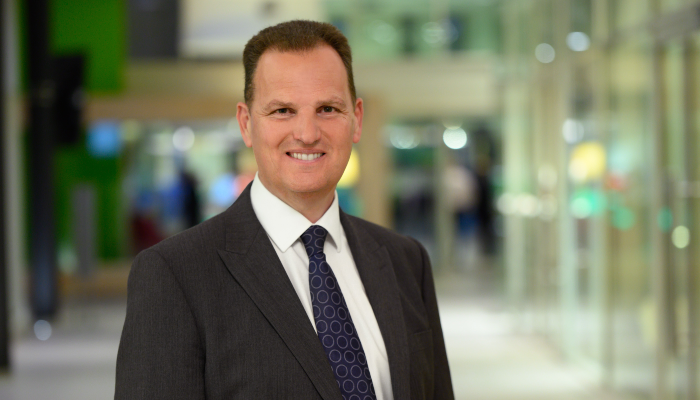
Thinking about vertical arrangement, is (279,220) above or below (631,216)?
below

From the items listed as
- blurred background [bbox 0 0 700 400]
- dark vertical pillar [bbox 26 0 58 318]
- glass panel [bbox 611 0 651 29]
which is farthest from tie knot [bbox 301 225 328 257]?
dark vertical pillar [bbox 26 0 58 318]

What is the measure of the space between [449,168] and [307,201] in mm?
13139

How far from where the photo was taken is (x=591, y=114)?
682 centimetres

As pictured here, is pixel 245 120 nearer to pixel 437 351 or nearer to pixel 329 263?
pixel 329 263

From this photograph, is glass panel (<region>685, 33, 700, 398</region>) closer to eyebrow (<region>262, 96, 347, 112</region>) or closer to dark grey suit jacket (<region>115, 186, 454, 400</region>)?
dark grey suit jacket (<region>115, 186, 454, 400</region>)

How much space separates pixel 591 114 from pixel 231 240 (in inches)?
233

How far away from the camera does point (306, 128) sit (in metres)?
1.46

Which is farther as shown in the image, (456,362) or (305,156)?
(456,362)

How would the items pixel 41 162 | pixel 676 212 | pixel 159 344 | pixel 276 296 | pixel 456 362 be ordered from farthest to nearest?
pixel 41 162 → pixel 456 362 → pixel 676 212 → pixel 276 296 → pixel 159 344

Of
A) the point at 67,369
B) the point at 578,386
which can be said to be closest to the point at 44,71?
the point at 67,369

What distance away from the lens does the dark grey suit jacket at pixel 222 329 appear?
1313 mm

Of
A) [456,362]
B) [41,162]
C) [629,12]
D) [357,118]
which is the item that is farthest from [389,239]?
[41,162]

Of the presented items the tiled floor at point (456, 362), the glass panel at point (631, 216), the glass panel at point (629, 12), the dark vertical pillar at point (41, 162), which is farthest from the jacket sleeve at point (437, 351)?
the dark vertical pillar at point (41, 162)

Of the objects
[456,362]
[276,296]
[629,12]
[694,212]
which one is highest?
[629,12]
